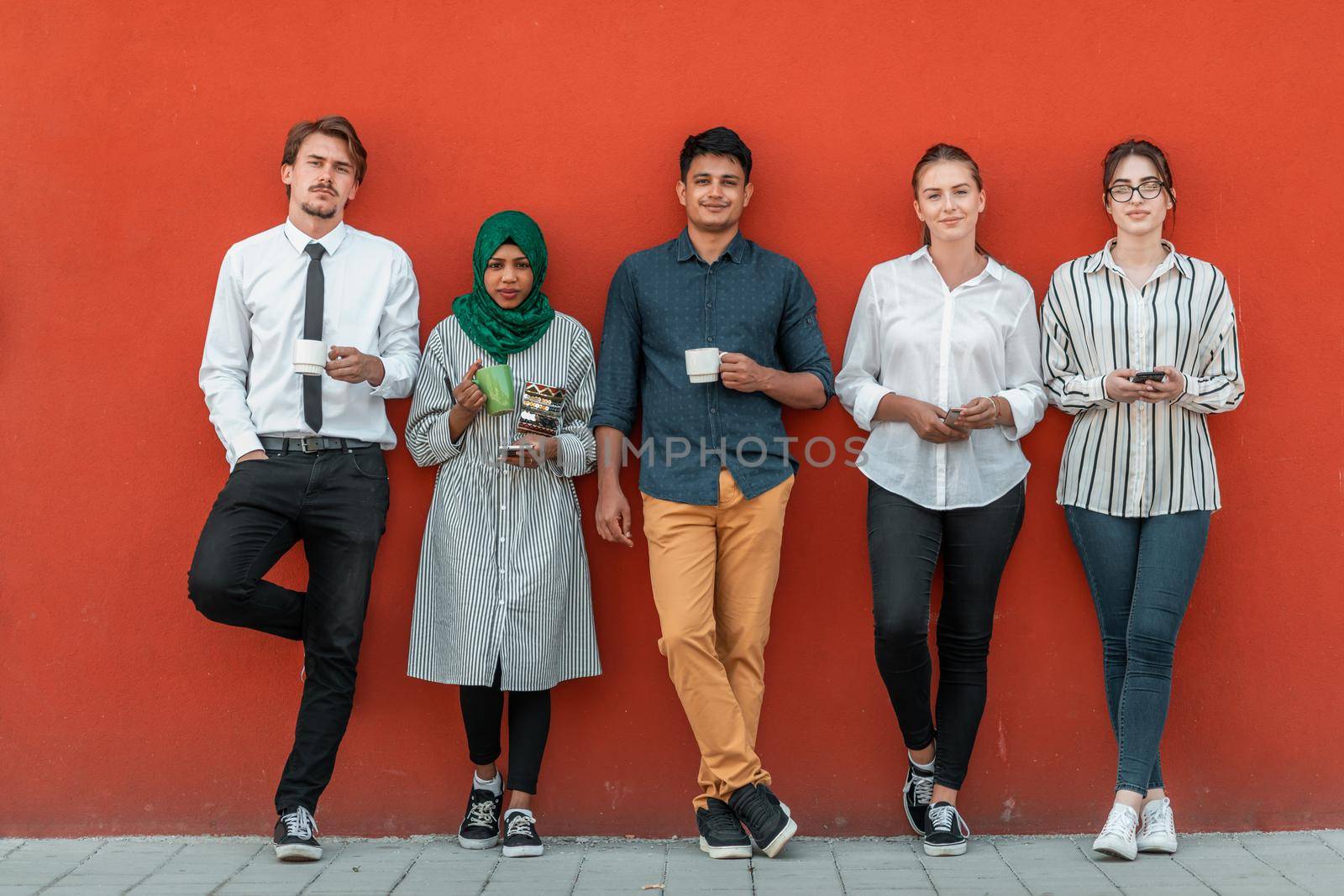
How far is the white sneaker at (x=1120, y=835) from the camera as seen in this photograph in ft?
11.9

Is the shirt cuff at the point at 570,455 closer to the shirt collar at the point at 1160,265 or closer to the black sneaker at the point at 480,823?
the black sneaker at the point at 480,823

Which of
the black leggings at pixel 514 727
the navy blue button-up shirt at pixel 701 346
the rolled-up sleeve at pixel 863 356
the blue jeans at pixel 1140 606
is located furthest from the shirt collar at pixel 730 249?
the black leggings at pixel 514 727

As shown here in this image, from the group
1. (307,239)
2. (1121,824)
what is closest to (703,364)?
(307,239)

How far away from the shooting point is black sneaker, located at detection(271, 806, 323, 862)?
3.74 m

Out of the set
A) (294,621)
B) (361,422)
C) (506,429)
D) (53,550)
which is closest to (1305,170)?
(506,429)

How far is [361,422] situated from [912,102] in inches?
86.0

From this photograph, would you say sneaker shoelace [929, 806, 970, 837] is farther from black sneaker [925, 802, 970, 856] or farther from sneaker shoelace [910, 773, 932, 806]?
sneaker shoelace [910, 773, 932, 806]

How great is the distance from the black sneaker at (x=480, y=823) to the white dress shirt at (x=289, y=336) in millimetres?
1262

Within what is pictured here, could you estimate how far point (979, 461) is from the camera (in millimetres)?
3842

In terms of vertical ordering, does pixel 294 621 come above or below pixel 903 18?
below

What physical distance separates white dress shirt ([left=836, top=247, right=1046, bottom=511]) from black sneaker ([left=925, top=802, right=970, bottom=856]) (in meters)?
0.99

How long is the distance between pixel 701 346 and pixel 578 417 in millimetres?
490

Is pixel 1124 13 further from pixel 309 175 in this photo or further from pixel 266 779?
pixel 266 779

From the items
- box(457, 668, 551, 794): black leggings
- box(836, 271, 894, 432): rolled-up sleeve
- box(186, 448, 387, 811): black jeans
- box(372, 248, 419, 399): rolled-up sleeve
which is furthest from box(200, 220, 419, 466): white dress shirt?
box(836, 271, 894, 432): rolled-up sleeve
